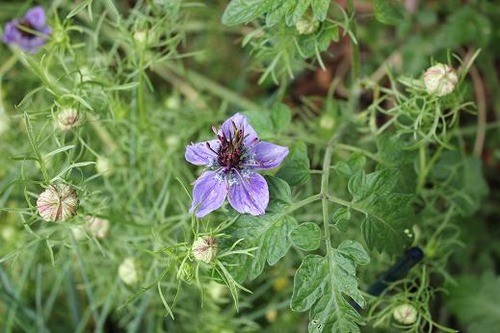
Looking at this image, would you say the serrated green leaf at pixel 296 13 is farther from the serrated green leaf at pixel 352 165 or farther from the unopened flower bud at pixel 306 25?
the serrated green leaf at pixel 352 165

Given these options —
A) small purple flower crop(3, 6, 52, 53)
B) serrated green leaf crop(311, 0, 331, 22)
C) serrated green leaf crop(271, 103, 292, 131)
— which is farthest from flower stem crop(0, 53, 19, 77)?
serrated green leaf crop(311, 0, 331, 22)

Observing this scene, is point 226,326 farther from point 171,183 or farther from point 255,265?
point 255,265

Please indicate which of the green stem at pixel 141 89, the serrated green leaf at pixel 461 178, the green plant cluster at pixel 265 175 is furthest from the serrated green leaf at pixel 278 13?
the serrated green leaf at pixel 461 178

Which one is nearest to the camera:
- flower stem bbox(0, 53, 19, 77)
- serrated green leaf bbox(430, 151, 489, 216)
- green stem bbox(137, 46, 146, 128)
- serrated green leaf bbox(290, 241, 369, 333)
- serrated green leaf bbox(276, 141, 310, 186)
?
serrated green leaf bbox(290, 241, 369, 333)

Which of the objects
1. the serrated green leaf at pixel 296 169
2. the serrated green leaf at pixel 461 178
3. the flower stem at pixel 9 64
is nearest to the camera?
the serrated green leaf at pixel 296 169

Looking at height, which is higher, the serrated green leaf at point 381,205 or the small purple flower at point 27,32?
the small purple flower at point 27,32

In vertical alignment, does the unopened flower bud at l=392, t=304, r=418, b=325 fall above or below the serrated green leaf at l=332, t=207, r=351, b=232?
below

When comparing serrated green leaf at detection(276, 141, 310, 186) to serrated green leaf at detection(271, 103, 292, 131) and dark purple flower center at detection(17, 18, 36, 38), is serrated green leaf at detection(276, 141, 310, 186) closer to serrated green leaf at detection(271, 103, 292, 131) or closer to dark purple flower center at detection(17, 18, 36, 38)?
serrated green leaf at detection(271, 103, 292, 131)

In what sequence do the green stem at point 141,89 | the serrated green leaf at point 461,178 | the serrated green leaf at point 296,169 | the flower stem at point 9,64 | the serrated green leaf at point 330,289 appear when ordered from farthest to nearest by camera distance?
1. the flower stem at point 9,64
2. the serrated green leaf at point 461,178
3. the green stem at point 141,89
4. the serrated green leaf at point 296,169
5. the serrated green leaf at point 330,289

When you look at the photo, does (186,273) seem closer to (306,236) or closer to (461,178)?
(306,236)
